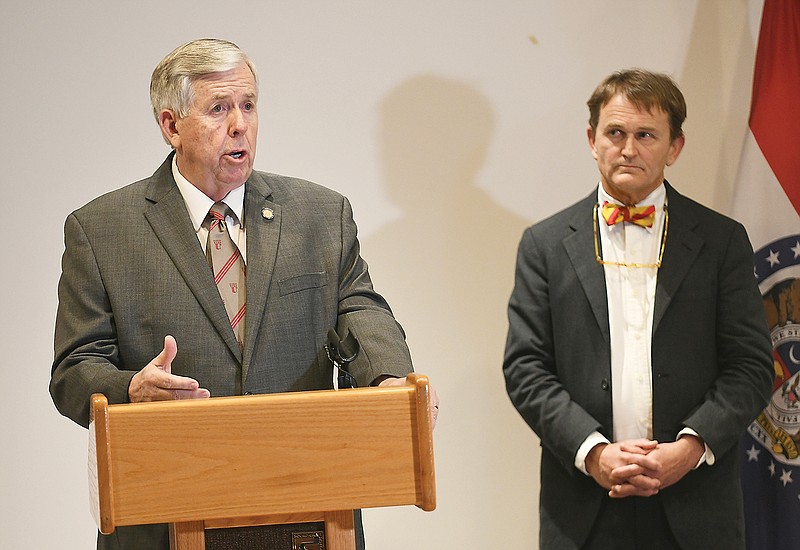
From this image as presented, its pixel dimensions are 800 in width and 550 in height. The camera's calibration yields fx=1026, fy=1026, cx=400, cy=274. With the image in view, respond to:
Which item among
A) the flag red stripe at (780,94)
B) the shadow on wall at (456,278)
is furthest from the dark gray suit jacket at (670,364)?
the shadow on wall at (456,278)

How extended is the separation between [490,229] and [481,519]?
1111mm

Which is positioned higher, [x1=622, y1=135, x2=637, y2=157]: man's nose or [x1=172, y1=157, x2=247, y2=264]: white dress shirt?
[x1=622, y1=135, x2=637, y2=157]: man's nose

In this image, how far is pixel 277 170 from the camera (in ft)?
12.4

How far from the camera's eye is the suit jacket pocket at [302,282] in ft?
7.45

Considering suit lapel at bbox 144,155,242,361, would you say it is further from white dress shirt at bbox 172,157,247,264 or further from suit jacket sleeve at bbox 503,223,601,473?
suit jacket sleeve at bbox 503,223,601,473

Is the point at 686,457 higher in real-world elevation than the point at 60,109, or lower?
lower

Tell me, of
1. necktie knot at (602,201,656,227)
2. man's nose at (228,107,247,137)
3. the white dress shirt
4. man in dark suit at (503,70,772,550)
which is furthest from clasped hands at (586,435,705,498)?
man's nose at (228,107,247,137)

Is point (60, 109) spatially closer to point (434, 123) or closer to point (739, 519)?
point (434, 123)

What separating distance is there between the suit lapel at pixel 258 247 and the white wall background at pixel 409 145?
1.42 metres

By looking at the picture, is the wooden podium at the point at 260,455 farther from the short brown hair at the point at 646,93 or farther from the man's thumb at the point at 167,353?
the short brown hair at the point at 646,93

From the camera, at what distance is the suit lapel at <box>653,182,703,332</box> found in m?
2.99

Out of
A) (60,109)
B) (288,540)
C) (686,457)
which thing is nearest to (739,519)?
(686,457)

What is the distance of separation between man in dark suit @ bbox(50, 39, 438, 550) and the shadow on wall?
4.84ft

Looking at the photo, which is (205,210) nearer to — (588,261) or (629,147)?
(588,261)
